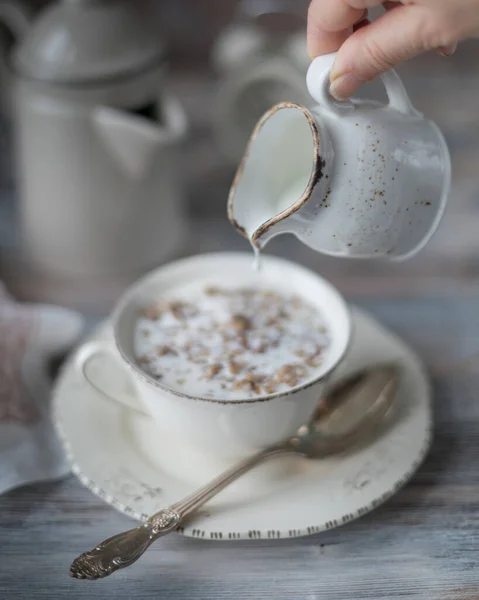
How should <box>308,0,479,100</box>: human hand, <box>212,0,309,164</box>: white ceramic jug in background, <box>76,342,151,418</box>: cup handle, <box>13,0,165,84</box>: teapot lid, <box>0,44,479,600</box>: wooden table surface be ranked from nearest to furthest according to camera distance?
<box>308,0,479,100</box>: human hand → <box>0,44,479,600</box>: wooden table surface → <box>76,342,151,418</box>: cup handle → <box>13,0,165,84</box>: teapot lid → <box>212,0,309,164</box>: white ceramic jug in background

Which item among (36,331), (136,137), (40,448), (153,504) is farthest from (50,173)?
(153,504)

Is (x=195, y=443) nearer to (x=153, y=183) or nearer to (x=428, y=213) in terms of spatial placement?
(x=428, y=213)

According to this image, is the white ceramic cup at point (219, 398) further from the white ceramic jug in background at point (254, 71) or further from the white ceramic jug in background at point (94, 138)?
the white ceramic jug in background at point (254, 71)

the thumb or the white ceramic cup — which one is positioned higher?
the thumb

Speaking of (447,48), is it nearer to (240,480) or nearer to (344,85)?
(344,85)

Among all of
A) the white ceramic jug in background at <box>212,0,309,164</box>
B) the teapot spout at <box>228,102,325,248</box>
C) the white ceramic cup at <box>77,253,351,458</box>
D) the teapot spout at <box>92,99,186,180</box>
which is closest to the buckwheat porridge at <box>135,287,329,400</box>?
the white ceramic cup at <box>77,253,351,458</box>

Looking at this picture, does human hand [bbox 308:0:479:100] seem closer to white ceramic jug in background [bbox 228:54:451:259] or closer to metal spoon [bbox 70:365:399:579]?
white ceramic jug in background [bbox 228:54:451:259]

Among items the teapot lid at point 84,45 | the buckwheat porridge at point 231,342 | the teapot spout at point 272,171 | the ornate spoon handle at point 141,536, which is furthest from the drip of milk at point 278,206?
the teapot lid at point 84,45
